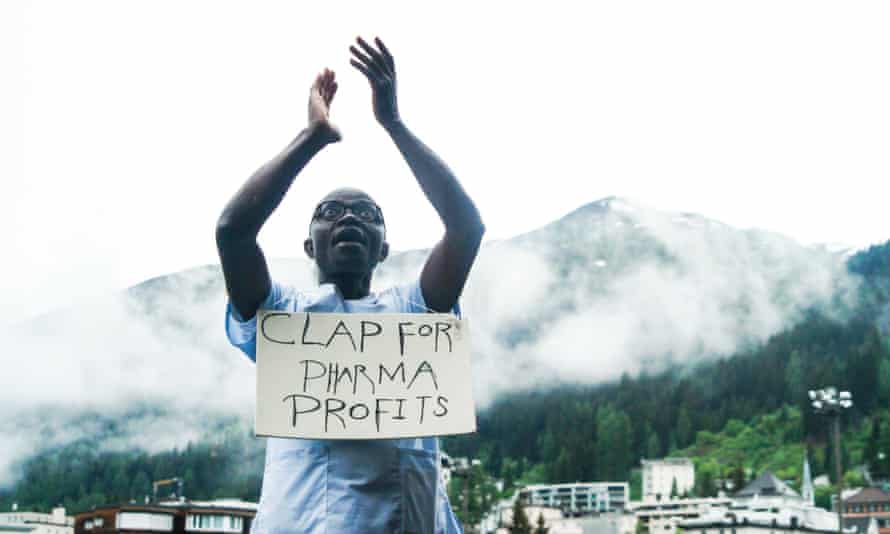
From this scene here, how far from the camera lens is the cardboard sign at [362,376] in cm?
238

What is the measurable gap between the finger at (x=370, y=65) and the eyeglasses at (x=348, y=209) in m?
0.32

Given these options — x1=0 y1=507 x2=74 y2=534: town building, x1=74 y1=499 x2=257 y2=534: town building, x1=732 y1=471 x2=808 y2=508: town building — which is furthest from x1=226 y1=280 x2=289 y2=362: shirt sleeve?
x1=732 y1=471 x2=808 y2=508: town building

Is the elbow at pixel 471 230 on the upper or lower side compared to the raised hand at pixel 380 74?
lower

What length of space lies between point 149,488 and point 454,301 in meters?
150

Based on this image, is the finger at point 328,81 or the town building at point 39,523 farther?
the town building at point 39,523

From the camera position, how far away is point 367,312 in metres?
2.58

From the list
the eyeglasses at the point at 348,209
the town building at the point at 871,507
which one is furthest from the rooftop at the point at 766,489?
the eyeglasses at the point at 348,209

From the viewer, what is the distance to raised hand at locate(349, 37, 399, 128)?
243 centimetres

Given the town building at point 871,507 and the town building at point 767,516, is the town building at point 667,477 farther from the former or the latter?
the town building at point 871,507

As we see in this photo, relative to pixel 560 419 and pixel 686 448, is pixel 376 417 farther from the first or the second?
pixel 560 419

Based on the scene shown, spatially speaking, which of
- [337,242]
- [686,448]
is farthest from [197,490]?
[337,242]

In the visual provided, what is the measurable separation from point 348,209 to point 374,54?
38 centimetres

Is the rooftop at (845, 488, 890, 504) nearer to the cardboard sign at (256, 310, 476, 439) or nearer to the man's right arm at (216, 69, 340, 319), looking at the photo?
the cardboard sign at (256, 310, 476, 439)

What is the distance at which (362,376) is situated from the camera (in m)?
2.46
